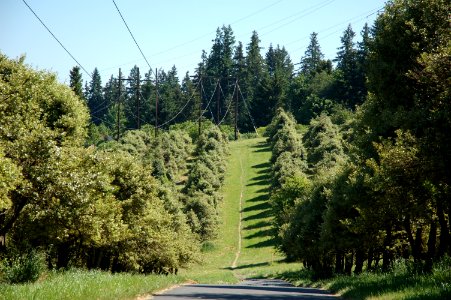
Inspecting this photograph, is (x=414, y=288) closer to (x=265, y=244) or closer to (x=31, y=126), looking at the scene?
(x=31, y=126)

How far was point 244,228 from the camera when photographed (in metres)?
104

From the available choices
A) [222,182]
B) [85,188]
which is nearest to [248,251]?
[222,182]

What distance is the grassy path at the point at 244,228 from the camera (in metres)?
77.1

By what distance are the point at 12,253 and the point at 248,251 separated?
6309cm

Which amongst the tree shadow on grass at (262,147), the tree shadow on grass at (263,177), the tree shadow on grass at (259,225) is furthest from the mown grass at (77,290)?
the tree shadow on grass at (262,147)

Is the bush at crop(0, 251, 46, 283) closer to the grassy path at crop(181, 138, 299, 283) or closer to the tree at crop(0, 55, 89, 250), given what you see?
the tree at crop(0, 55, 89, 250)

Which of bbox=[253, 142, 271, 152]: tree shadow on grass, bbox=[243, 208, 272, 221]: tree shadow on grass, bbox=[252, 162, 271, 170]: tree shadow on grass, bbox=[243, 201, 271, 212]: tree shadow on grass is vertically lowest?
bbox=[243, 208, 272, 221]: tree shadow on grass

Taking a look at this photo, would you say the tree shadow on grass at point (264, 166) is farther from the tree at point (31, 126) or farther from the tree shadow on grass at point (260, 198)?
the tree at point (31, 126)

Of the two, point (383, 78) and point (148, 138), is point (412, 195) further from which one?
point (148, 138)

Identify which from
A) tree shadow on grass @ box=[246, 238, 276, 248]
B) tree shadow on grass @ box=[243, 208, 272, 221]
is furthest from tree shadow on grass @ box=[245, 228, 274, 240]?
tree shadow on grass @ box=[243, 208, 272, 221]

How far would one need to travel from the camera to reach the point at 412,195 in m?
22.0

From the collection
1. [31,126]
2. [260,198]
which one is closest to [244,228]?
[260,198]

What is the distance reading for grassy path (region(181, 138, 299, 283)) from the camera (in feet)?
253

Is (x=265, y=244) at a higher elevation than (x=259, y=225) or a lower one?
lower
